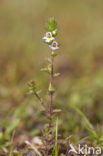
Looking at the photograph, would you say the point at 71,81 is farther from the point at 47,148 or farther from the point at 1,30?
the point at 1,30

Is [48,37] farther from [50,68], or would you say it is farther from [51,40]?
[50,68]

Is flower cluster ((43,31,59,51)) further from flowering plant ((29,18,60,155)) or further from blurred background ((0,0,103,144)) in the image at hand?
blurred background ((0,0,103,144))

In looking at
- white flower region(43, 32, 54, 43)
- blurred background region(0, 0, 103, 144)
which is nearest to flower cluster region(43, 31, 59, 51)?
white flower region(43, 32, 54, 43)

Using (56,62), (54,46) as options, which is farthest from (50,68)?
(56,62)

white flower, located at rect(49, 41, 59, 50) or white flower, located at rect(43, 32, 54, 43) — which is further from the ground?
white flower, located at rect(43, 32, 54, 43)

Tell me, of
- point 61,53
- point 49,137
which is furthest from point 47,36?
point 61,53

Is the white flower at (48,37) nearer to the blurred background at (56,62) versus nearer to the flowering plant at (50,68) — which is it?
the flowering plant at (50,68)

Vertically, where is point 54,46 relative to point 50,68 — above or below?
above

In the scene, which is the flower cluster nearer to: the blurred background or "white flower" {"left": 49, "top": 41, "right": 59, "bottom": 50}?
"white flower" {"left": 49, "top": 41, "right": 59, "bottom": 50}

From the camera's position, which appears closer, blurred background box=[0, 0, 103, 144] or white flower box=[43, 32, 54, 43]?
white flower box=[43, 32, 54, 43]

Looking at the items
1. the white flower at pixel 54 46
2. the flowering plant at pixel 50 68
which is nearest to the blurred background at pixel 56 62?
the flowering plant at pixel 50 68
